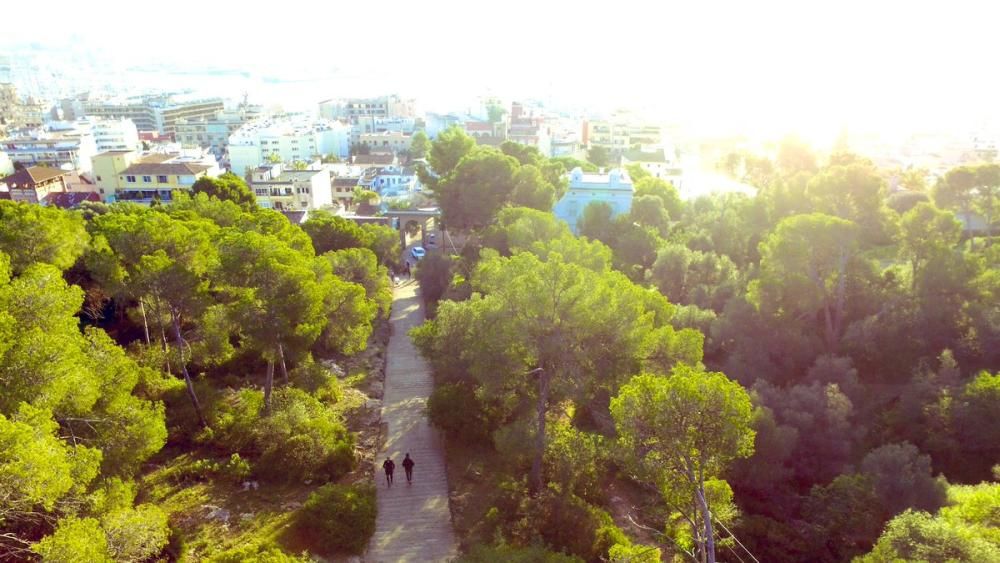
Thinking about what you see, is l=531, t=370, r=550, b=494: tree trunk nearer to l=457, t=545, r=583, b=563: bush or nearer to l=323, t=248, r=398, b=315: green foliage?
l=457, t=545, r=583, b=563: bush

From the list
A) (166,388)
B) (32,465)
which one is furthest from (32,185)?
(32,465)

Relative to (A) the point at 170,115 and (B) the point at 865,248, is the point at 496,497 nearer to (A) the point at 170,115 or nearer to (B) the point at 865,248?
(B) the point at 865,248

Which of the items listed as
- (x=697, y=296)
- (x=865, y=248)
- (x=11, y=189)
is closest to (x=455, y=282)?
(x=697, y=296)

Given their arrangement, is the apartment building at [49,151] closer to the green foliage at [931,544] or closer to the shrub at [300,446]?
the shrub at [300,446]

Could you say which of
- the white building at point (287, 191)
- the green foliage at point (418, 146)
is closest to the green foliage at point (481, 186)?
the white building at point (287, 191)

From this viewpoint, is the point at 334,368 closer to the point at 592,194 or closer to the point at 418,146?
the point at 592,194

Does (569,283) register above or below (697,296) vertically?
above
